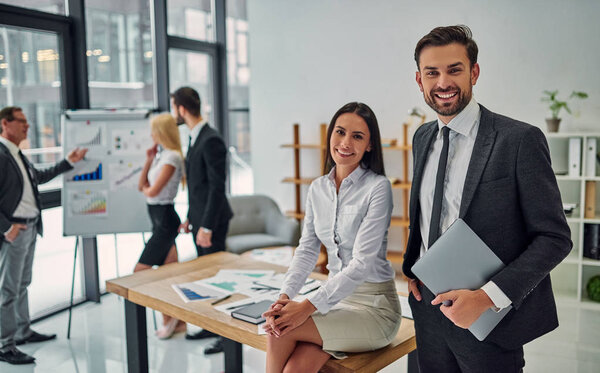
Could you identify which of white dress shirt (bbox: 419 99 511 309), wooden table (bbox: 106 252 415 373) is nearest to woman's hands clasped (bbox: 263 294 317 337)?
wooden table (bbox: 106 252 415 373)

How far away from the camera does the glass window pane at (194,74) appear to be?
5.58 metres

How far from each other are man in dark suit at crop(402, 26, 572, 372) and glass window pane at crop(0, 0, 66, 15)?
347cm

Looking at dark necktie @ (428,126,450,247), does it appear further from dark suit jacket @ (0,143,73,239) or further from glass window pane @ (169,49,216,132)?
glass window pane @ (169,49,216,132)

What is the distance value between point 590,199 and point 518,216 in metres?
3.60

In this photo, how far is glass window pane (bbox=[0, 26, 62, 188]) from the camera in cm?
404

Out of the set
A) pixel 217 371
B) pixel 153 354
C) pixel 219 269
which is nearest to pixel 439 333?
pixel 219 269

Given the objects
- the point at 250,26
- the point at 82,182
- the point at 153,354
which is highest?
the point at 250,26

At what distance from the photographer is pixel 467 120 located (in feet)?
5.13

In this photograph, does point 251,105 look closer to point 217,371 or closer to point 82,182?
point 82,182

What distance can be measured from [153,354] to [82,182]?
1.40m

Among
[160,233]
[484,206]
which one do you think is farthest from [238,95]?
[484,206]

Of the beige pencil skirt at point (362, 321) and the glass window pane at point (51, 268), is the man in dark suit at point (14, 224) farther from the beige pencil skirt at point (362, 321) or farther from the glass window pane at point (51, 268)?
the beige pencil skirt at point (362, 321)

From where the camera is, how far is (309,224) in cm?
223

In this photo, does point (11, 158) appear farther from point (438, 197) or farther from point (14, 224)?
point (438, 197)
